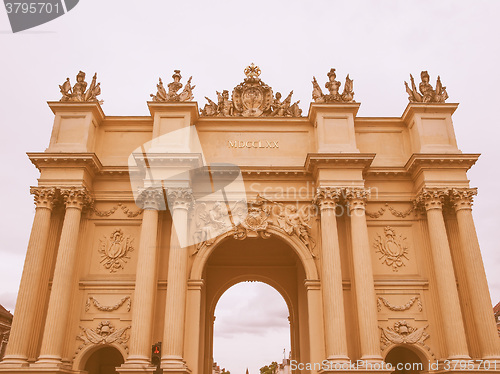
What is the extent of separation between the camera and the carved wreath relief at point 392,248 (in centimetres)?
2034

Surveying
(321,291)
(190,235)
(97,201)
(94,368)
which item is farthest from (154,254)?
(321,291)

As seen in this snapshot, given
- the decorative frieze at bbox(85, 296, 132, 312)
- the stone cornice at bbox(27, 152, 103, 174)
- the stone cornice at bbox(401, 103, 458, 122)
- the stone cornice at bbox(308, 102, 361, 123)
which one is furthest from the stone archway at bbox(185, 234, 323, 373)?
the stone cornice at bbox(401, 103, 458, 122)

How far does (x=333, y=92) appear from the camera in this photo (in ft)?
72.8

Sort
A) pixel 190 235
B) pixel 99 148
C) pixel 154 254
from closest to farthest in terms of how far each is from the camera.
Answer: pixel 154 254 < pixel 190 235 < pixel 99 148

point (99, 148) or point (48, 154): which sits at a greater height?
point (99, 148)

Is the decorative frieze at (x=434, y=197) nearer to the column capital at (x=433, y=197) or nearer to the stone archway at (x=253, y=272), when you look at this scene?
the column capital at (x=433, y=197)

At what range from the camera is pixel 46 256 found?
19.8m

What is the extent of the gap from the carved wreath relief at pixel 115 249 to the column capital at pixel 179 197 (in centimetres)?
259

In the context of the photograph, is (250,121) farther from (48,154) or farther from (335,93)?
(48,154)

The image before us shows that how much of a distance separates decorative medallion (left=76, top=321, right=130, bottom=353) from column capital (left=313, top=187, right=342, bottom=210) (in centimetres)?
953

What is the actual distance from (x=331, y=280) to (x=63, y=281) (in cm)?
1068

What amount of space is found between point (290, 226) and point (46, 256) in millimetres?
10557

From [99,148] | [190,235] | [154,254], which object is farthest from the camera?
[99,148]

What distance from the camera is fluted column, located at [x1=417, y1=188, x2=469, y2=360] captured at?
1788 centimetres
